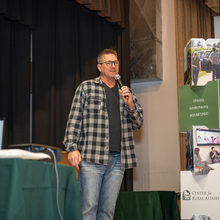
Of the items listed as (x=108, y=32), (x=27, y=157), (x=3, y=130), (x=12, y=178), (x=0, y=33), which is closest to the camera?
(x=12, y=178)

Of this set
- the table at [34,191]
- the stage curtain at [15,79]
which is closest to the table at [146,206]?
the stage curtain at [15,79]

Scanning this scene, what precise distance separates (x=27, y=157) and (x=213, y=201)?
1446 mm

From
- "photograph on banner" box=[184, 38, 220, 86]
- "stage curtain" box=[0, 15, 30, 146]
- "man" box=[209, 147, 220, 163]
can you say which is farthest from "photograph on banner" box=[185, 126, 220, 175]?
"stage curtain" box=[0, 15, 30, 146]

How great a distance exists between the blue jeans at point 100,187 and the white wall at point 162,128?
2102 mm

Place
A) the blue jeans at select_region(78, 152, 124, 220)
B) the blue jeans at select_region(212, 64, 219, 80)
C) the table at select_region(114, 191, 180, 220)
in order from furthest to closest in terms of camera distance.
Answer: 1. the table at select_region(114, 191, 180, 220)
2. the blue jeans at select_region(212, 64, 219, 80)
3. the blue jeans at select_region(78, 152, 124, 220)

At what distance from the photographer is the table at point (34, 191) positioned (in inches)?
43.1

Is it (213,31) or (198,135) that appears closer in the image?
(198,135)

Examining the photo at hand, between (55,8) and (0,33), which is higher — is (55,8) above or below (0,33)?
above

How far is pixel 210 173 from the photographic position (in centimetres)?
218

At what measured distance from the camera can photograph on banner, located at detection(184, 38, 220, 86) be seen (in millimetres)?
2180

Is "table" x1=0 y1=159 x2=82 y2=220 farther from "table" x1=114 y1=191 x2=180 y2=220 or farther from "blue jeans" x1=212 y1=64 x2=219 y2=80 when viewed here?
"table" x1=114 y1=191 x2=180 y2=220

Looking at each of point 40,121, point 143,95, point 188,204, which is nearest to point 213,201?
point 188,204

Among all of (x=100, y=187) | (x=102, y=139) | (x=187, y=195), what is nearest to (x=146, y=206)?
(x=187, y=195)

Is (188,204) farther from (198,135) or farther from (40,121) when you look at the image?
(40,121)
